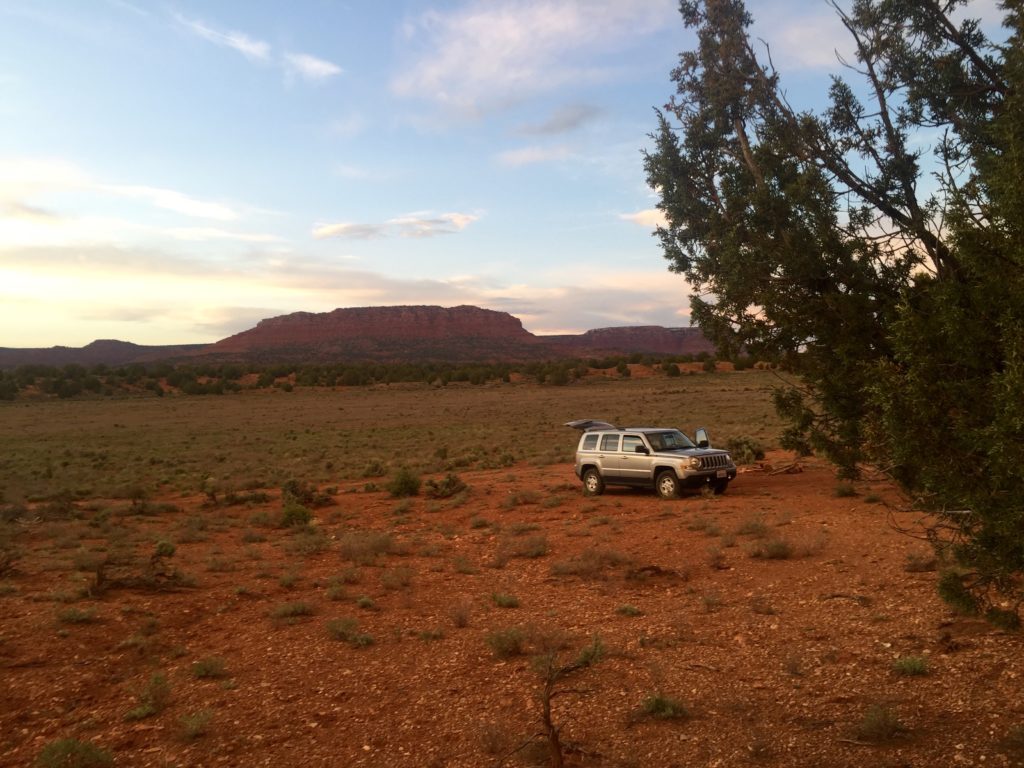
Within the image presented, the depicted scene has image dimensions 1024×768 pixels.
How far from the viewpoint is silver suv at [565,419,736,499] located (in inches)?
686

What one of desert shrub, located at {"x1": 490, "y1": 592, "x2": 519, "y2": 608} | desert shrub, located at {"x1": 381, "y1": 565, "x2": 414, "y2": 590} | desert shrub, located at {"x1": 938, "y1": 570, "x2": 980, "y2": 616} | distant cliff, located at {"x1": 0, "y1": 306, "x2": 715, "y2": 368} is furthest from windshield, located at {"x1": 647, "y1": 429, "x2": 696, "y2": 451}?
distant cliff, located at {"x1": 0, "y1": 306, "x2": 715, "y2": 368}

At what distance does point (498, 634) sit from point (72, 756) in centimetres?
406

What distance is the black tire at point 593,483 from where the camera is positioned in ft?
62.6

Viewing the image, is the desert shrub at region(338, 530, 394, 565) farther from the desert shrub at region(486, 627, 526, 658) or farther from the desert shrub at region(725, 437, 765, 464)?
the desert shrub at region(725, 437, 765, 464)

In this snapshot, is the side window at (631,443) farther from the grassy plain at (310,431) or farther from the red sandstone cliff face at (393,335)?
the red sandstone cliff face at (393,335)

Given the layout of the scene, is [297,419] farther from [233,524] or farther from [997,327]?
[997,327]

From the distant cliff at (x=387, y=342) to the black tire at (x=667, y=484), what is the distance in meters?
122

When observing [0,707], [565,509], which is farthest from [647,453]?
[0,707]

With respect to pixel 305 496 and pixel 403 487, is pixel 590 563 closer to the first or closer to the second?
pixel 403 487

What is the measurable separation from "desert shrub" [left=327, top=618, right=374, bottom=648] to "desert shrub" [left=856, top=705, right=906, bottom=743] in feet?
17.1

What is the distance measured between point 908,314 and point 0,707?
823 cm

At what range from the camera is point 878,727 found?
5.47 meters

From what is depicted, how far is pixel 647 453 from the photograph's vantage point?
59.6ft

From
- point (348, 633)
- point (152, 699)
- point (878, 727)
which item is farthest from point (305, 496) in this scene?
point (878, 727)
